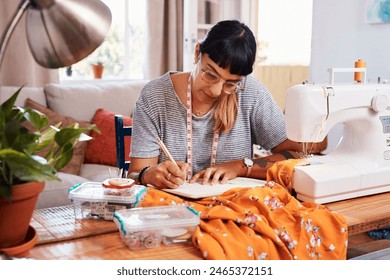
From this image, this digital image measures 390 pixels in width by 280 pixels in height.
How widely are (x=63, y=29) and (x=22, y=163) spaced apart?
27 centimetres

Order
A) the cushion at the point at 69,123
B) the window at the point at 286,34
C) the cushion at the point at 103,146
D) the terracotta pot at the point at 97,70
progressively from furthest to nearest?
the window at the point at 286,34, the terracotta pot at the point at 97,70, the cushion at the point at 103,146, the cushion at the point at 69,123

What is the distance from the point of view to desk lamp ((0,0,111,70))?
0.97m

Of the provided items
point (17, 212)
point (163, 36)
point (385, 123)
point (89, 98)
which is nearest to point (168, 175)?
point (17, 212)

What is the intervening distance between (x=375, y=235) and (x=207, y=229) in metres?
0.95

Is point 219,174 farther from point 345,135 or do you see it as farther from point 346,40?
point 346,40

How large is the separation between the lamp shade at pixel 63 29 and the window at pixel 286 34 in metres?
4.32

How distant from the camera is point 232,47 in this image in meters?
1.70

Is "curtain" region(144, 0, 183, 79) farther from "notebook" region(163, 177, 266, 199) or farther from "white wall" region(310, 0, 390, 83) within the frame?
"notebook" region(163, 177, 266, 199)

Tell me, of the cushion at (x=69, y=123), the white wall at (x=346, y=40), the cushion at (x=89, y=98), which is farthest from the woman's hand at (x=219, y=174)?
the cushion at (x=89, y=98)

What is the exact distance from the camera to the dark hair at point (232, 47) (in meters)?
1.69

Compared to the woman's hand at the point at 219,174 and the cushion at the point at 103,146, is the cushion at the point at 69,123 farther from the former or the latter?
the woman's hand at the point at 219,174

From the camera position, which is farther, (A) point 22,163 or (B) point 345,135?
(B) point 345,135

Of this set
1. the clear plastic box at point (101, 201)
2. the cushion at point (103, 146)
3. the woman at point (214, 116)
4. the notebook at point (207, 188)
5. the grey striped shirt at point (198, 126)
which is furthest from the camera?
the cushion at point (103, 146)

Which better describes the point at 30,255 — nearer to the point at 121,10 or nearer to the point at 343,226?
the point at 343,226
